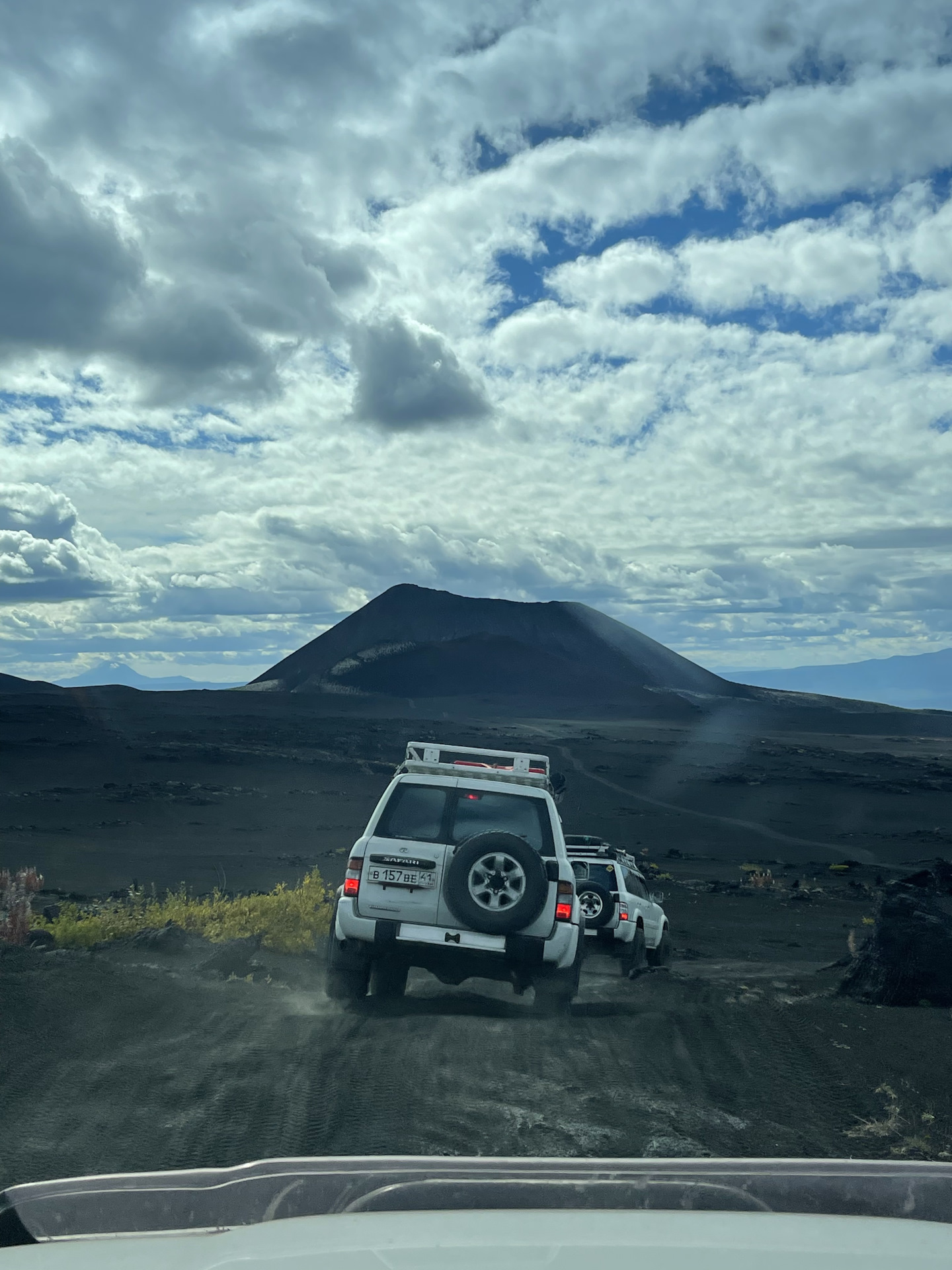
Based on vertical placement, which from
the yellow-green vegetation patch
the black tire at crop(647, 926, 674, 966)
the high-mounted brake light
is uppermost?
the high-mounted brake light

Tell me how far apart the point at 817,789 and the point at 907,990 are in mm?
41875

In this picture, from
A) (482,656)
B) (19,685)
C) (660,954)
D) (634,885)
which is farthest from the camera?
(482,656)

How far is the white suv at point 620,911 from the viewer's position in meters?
12.8

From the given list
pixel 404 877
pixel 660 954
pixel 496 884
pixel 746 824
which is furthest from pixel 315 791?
pixel 496 884

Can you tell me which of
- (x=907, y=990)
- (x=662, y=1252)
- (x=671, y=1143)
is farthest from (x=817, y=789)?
(x=662, y=1252)

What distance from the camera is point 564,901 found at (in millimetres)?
8398

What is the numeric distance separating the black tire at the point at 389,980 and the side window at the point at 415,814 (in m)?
1.09

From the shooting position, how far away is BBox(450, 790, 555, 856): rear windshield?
28.5ft

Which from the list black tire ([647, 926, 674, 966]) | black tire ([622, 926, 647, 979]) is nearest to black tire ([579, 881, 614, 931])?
black tire ([622, 926, 647, 979])

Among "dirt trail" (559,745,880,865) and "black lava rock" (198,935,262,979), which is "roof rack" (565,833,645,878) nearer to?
"black lava rock" (198,935,262,979)

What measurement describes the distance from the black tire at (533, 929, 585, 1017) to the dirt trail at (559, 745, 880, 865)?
86.9 feet

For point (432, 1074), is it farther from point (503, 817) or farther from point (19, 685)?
point (19, 685)

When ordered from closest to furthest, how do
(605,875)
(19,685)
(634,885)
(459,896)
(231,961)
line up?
(459,896)
(231,961)
(605,875)
(634,885)
(19,685)

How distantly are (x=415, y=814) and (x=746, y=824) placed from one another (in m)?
34.2
